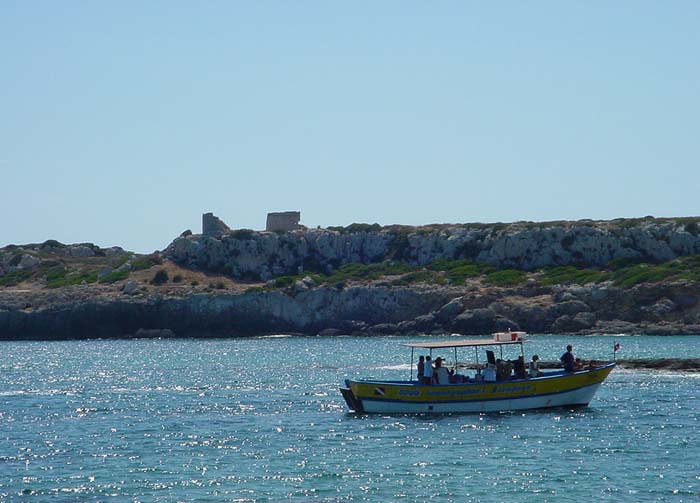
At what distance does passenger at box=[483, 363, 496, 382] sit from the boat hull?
0.57m

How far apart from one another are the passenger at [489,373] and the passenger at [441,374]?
1.36 metres

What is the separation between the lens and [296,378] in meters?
58.1

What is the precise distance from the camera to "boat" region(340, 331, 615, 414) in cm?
4075

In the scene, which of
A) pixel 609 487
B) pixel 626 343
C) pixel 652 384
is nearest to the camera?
pixel 609 487

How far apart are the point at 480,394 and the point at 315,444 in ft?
28.4

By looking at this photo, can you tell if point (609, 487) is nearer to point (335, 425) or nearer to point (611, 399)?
point (335, 425)

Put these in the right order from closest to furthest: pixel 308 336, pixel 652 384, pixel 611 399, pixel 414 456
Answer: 1. pixel 414 456
2. pixel 611 399
3. pixel 652 384
4. pixel 308 336

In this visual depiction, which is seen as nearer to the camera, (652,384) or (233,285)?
(652,384)

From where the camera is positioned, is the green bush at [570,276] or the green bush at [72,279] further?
the green bush at [72,279]

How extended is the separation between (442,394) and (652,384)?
13.9 metres

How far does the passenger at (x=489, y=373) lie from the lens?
4103cm

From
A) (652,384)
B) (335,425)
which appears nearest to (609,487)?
(335,425)

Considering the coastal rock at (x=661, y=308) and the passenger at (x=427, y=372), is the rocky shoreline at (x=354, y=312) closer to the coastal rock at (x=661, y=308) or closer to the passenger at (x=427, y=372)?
the coastal rock at (x=661, y=308)

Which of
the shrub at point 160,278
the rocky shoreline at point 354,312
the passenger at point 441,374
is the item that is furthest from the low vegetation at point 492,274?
the passenger at point 441,374
